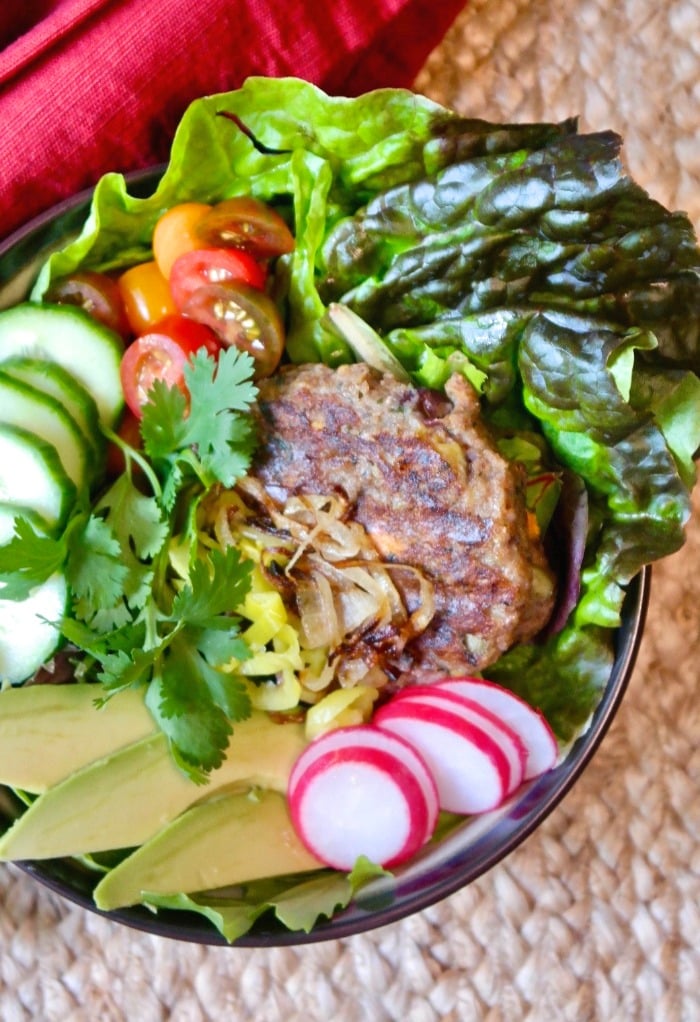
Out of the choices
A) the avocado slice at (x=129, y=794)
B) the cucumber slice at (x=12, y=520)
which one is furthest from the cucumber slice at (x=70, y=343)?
the avocado slice at (x=129, y=794)

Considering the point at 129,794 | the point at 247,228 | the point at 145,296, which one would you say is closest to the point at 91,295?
the point at 145,296

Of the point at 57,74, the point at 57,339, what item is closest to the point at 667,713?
the point at 57,339

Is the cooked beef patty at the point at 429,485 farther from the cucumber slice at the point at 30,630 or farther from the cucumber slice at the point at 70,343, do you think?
the cucumber slice at the point at 30,630

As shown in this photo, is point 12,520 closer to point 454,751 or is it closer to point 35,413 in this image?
point 35,413

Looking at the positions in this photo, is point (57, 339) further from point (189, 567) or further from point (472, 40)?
point (472, 40)

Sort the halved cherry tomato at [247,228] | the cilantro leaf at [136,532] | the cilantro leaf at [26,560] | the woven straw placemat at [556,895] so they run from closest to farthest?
1. the cilantro leaf at [26,560]
2. the cilantro leaf at [136,532]
3. the halved cherry tomato at [247,228]
4. the woven straw placemat at [556,895]

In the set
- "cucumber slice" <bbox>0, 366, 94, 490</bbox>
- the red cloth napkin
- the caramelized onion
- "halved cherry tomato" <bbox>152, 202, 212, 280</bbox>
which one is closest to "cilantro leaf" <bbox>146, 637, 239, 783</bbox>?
the caramelized onion
